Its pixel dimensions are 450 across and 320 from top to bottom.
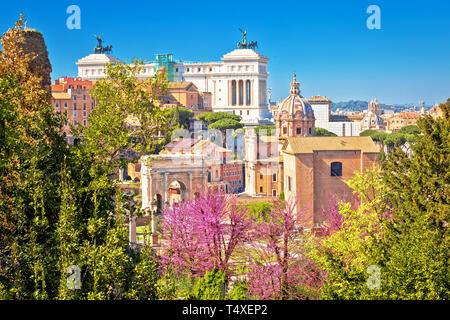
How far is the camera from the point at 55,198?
11211 millimetres

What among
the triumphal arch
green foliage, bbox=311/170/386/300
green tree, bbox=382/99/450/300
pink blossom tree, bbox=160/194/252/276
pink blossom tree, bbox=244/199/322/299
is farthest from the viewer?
the triumphal arch

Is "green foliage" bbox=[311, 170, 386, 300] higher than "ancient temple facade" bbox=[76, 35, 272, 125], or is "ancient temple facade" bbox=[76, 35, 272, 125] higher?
"ancient temple facade" bbox=[76, 35, 272, 125]

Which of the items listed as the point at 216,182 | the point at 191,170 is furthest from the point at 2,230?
the point at 216,182

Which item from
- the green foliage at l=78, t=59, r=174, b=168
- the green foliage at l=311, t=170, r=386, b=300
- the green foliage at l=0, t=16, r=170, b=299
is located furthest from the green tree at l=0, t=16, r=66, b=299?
the green foliage at l=311, t=170, r=386, b=300

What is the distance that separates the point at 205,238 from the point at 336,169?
56.4ft

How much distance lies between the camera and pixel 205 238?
17344 millimetres

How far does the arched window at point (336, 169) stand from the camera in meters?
33.0

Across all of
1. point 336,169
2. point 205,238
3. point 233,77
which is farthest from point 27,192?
point 233,77

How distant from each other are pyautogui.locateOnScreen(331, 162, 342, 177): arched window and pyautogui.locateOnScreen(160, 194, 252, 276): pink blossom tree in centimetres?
1490

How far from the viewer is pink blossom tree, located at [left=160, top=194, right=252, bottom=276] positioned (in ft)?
56.4

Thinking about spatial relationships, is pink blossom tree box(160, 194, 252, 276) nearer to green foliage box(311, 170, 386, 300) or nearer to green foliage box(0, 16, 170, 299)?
green foliage box(311, 170, 386, 300)

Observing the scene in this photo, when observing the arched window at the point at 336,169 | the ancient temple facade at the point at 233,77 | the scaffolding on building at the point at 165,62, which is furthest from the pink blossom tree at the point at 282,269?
the scaffolding on building at the point at 165,62
